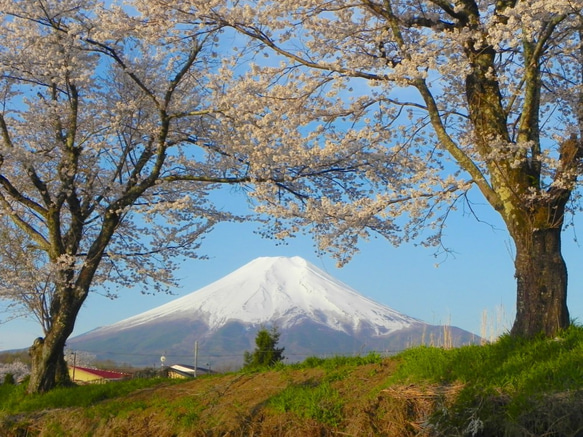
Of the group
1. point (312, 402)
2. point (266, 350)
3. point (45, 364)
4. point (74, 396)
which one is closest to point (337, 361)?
point (312, 402)

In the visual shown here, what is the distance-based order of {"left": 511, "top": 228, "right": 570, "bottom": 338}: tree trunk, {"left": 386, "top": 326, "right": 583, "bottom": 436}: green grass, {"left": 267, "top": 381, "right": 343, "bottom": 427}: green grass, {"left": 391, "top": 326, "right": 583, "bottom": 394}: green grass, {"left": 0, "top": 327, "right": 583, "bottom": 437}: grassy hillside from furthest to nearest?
{"left": 511, "top": 228, "right": 570, "bottom": 338}: tree trunk → {"left": 267, "top": 381, "right": 343, "bottom": 427}: green grass → {"left": 391, "top": 326, "right": 583, "bottom": 394}: green grass → {"left": 0, "top": 327, "right": 583, "bottom": 437}: grassy hillside → {"left": 386, "top": 326, "right": 583, "bottom": 436}: green grass

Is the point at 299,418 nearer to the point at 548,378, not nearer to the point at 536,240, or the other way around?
the point at 548,378

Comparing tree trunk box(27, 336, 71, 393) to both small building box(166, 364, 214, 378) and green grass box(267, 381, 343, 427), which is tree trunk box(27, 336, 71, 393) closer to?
small building box(166, 364, 214, 378)

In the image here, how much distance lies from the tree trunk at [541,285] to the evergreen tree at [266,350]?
1043 centimetres

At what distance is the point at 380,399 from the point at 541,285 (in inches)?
118

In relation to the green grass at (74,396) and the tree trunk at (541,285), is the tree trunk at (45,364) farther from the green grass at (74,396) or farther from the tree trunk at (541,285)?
the tree trunk at (541,285)

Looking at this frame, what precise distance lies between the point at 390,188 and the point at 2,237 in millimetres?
14610

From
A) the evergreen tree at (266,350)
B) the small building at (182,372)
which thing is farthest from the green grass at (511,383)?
the evergreen tree at (266,350)

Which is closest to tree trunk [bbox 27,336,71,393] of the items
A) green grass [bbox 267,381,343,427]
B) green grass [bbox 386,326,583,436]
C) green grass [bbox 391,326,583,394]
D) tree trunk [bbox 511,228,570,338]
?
green grass [bbox 267,381,343,427]

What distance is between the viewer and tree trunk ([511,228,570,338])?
28.5 feet

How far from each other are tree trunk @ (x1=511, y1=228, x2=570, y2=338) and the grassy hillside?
31cm

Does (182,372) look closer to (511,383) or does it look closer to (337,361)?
(337,361)

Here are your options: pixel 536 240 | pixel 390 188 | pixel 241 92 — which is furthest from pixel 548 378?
pixel 241 92

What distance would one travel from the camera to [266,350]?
19672 mm
